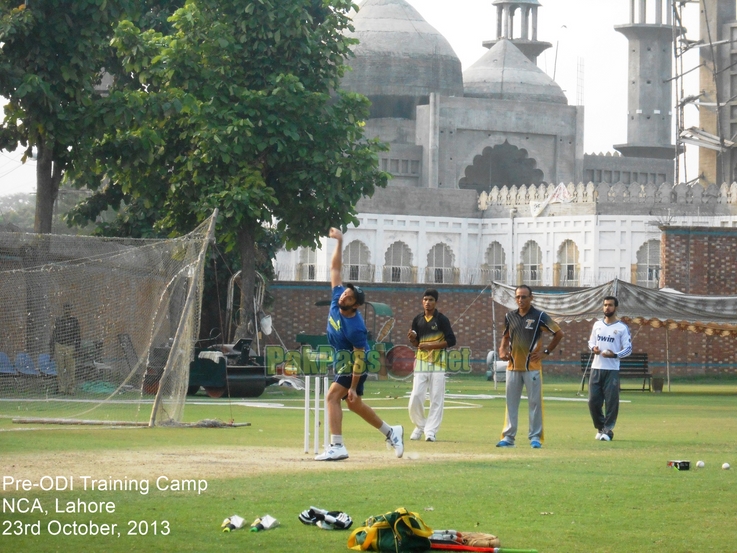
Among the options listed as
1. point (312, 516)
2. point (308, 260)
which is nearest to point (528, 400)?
point (312, 516)

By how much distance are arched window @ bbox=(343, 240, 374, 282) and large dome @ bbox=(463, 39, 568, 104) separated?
15463 millimetres

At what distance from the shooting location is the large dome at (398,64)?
57.6m

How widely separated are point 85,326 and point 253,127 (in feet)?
28.6

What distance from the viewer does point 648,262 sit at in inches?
1773

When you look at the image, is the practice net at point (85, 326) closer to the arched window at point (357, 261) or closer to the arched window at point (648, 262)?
the arched window at point (357, 261)

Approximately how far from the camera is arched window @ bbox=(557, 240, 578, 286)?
152 feet

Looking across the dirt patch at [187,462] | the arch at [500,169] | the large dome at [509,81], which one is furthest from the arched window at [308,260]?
the dirt patch at [187,462]

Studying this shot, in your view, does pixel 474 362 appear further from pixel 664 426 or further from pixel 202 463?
pixel 202 463

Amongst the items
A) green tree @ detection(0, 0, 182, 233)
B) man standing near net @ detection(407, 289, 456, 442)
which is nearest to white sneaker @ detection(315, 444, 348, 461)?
man standing near net @ detection(407, 289, 456, 442)

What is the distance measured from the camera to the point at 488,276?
47688 millimetres

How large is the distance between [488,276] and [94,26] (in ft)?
97.5

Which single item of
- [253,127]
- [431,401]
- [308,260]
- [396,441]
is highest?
[253,127]

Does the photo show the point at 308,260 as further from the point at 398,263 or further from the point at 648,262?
the point at 648,262

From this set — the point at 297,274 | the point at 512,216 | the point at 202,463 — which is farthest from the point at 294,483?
the point at 512,216
